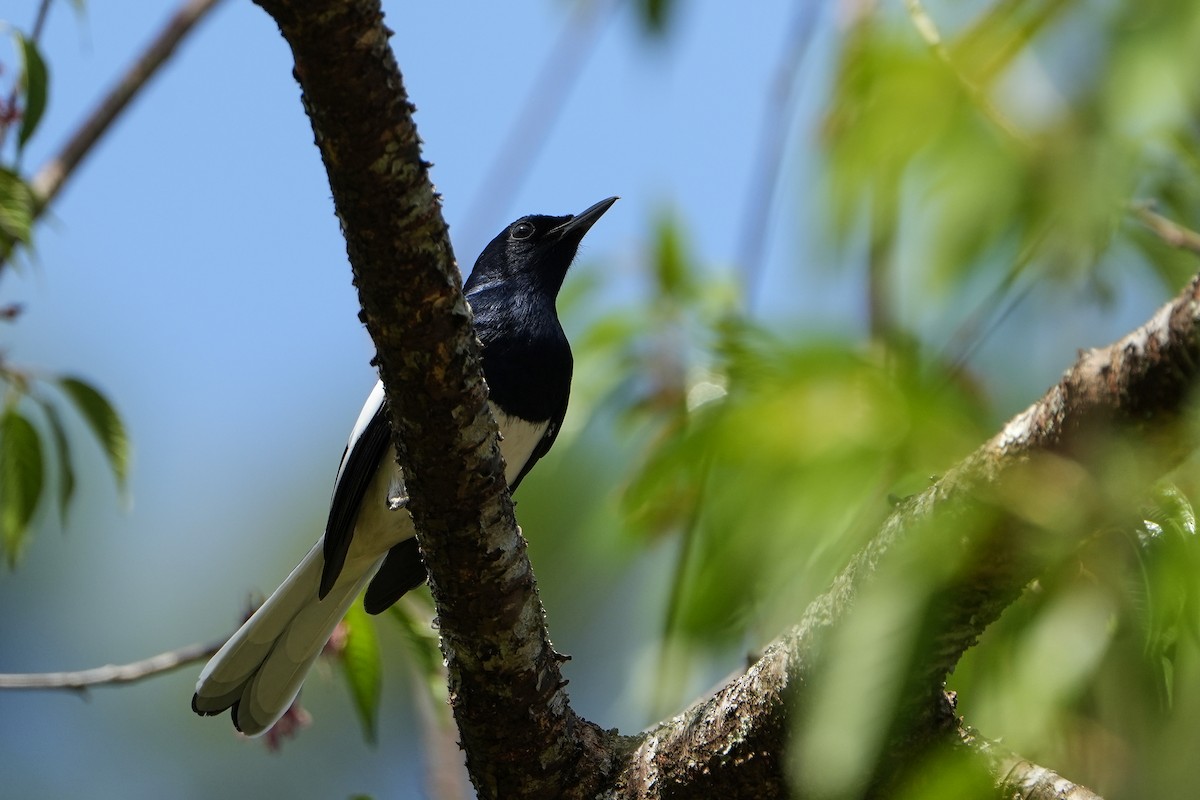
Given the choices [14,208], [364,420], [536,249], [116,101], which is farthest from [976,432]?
[116,101]

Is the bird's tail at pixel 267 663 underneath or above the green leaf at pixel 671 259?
underneath

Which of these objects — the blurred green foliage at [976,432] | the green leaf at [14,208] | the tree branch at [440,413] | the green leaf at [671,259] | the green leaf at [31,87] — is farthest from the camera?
the green leaf at [31,87]

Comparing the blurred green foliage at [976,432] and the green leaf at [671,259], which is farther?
the green leaf at [671,259]

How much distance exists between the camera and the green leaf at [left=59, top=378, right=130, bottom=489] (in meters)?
3.10

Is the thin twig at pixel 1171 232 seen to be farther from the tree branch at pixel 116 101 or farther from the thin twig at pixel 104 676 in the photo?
the tree branch at pixel 116 101

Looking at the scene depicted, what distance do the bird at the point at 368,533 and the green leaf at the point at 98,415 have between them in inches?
23.4

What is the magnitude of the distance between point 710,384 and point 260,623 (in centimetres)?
182

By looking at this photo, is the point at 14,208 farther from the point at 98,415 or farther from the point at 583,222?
the point at 583,222

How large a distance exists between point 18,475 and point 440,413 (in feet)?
4.37

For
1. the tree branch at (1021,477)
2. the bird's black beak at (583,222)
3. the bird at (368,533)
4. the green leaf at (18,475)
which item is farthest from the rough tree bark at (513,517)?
the bird's black beak at (583,222)

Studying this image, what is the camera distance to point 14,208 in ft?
8.97

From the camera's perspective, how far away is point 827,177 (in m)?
1.54

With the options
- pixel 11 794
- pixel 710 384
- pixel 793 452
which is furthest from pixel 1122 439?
pixel 11 794

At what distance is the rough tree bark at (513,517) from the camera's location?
1.29 meters
